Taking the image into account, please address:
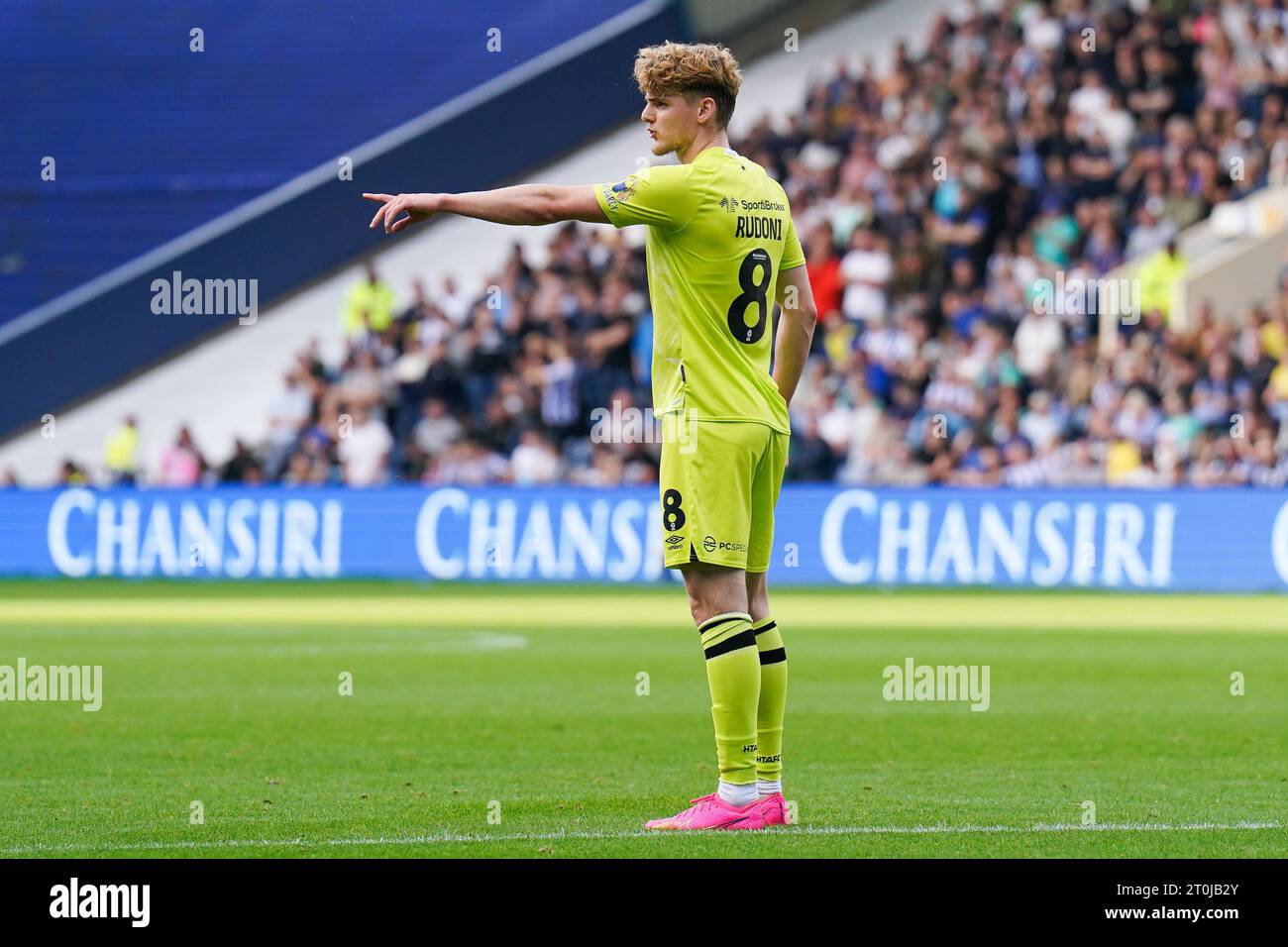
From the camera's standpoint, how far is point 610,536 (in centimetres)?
2264

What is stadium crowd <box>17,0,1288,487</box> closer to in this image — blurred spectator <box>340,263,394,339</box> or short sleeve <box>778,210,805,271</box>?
blurred spectator <box>340,263,394,339</box>

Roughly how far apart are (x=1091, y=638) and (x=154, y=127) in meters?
21.5

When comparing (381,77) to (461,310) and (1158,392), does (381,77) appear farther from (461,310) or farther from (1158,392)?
(1158,392)

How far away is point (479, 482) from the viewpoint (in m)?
24.0

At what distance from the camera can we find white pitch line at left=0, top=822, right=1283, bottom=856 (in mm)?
7238

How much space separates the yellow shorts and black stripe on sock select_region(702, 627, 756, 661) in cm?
24
